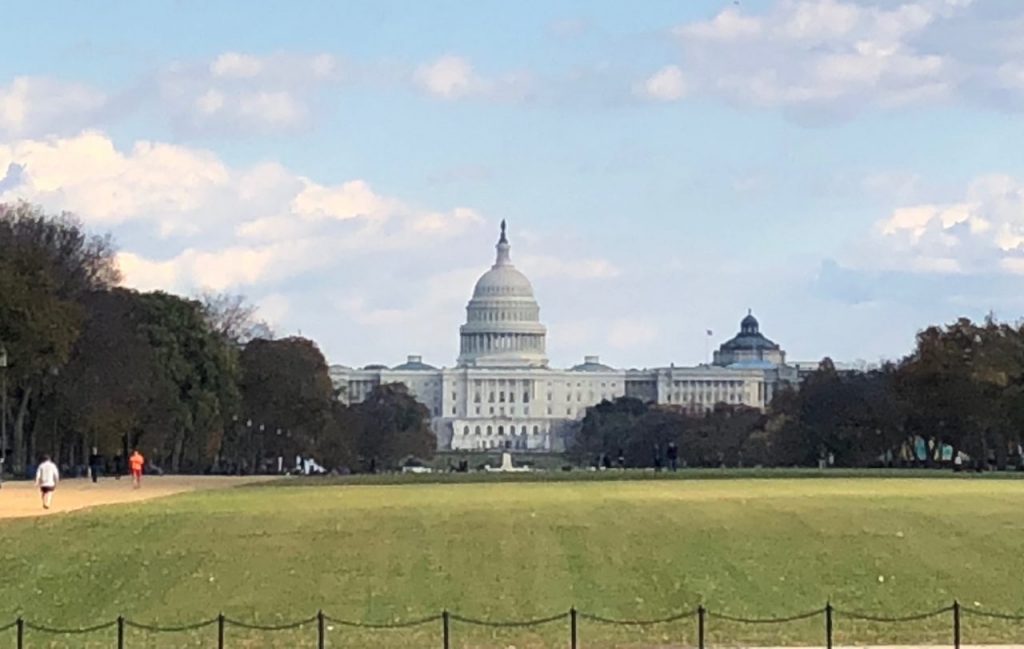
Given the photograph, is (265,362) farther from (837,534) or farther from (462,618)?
(462,618)

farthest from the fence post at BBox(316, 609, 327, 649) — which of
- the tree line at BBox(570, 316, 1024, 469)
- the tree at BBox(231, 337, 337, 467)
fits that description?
the tree at BBox(231, 337, 337, 467)

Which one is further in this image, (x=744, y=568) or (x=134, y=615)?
(x=744, y=568)

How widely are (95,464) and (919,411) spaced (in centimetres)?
4943

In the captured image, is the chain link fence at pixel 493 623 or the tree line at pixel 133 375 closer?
the chain link fence at pixel 493 623

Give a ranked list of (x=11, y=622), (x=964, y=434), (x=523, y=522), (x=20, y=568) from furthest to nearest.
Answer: (x=964, y=434) < (x=523, y=522) < (x=20, y=568) < (x=11, y=622)

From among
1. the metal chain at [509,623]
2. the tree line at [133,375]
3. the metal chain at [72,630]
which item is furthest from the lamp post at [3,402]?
the metal chain at [509,623]

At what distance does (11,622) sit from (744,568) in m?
12.7

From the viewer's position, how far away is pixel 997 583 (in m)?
36.8

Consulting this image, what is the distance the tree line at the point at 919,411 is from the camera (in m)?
121

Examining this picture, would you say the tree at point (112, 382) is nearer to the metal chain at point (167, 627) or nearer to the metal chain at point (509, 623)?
the metal chain at point (167, 627)

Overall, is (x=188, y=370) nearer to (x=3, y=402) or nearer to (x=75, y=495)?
(x=3, y=402)

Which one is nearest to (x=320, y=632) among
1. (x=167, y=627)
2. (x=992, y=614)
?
(x=167, y=627)

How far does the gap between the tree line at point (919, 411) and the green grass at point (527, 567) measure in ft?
222

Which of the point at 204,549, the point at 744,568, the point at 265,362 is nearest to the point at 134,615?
the point at 204,549
